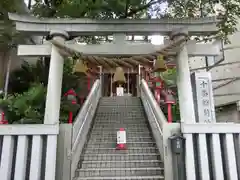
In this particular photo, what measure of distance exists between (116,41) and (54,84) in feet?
5.13

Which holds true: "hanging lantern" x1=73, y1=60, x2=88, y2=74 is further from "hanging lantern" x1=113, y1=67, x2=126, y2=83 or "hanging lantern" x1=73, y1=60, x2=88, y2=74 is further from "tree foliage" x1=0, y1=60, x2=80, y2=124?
"tree foliage" x1=0, y1=60, x2=80, y2=124

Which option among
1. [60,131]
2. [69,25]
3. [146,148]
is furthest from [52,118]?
[146,148]

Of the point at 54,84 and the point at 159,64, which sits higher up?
the point at 159,64

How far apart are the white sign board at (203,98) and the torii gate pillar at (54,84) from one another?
2987mm

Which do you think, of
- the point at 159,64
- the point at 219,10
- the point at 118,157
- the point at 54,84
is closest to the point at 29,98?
the point at 54,84

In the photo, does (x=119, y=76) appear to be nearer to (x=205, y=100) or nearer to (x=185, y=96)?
(x=185, y=96)

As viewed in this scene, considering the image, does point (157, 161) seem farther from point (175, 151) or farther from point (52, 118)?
point (52, 118)

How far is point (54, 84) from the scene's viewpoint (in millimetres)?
4414

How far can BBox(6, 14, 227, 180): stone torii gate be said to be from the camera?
4469 millimetres

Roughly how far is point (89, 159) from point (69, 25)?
3357 millimetres

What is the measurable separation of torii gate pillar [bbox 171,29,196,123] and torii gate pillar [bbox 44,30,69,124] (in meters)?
2.39

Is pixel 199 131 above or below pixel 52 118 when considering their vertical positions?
below

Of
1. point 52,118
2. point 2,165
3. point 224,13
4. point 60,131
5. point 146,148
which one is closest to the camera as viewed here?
point 2,165

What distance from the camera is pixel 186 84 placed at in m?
4.45
